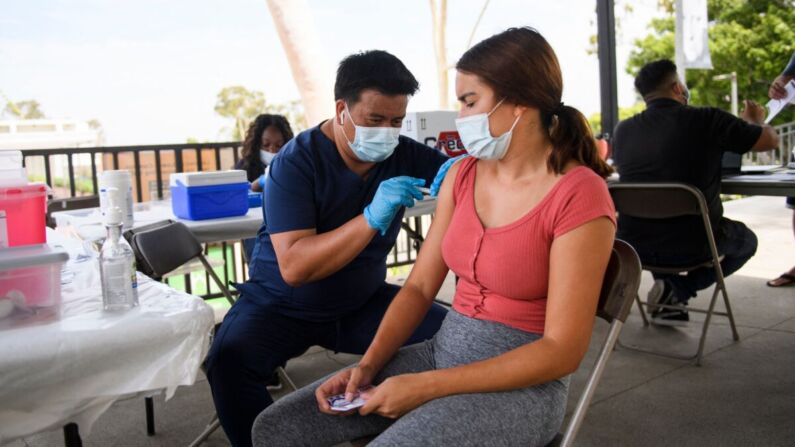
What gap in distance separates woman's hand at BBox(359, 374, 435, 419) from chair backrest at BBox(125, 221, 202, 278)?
89 cm

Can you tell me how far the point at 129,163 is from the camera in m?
5.16

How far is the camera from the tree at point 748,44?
21719mm

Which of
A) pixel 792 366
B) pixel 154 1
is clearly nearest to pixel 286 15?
pixel 792 366

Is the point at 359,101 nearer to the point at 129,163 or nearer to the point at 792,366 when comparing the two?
the point at 792,366

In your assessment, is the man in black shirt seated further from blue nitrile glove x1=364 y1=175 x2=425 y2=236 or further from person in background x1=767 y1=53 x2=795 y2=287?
blue nitrile glove x1=364 y1=175 x2=425 y2=236

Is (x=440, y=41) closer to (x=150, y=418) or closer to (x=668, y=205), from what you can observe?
(x=668, y=205)

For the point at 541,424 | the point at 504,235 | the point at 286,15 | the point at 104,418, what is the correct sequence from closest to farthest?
the point at 541,424 → the point at 504,235 → the point at 104,418 → the point at 286,15

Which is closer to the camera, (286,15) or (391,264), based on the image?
(391,264)

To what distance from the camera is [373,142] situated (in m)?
1.96

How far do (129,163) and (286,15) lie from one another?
3.87 metres

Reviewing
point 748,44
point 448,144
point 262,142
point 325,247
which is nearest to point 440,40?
point 262,142

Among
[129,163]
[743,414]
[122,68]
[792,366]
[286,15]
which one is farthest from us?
[122,68]

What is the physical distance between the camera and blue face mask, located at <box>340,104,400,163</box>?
1.95 m

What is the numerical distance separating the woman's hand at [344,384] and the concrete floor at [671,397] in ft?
3.83
